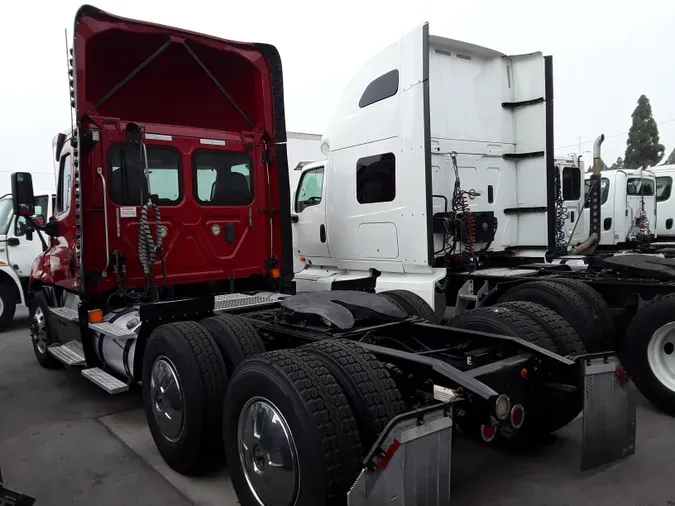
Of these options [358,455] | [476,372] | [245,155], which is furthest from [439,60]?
[358,455]

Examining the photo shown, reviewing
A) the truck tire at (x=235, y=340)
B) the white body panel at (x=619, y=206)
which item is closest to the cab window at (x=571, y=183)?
the white body panel at (x=619, y=206)

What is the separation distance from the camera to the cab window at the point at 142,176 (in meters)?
5.11

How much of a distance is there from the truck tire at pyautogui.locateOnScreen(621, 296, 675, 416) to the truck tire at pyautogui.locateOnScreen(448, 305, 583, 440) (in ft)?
4.75

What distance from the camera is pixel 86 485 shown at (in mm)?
3625

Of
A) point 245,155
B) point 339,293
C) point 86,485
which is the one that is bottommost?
point 86,485

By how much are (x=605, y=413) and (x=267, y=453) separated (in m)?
1.80

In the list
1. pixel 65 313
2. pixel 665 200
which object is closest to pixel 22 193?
pixel 65 313

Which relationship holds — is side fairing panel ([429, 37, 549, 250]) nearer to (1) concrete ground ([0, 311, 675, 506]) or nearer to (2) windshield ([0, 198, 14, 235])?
(1) concrete ground ([0, 311, 675, 506])

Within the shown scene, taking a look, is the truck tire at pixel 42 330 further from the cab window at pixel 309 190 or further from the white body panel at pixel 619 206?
the white body panel at pixel 619 206

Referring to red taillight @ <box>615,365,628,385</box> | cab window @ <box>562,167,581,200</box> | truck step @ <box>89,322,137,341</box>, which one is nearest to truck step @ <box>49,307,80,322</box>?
truck step @ <box>89,322,137,341</box>

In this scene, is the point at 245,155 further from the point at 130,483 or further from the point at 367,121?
the point at 130,483

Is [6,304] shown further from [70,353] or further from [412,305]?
[412,305]

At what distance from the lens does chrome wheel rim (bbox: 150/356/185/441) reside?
143 inches

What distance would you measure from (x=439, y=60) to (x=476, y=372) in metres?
4.72
